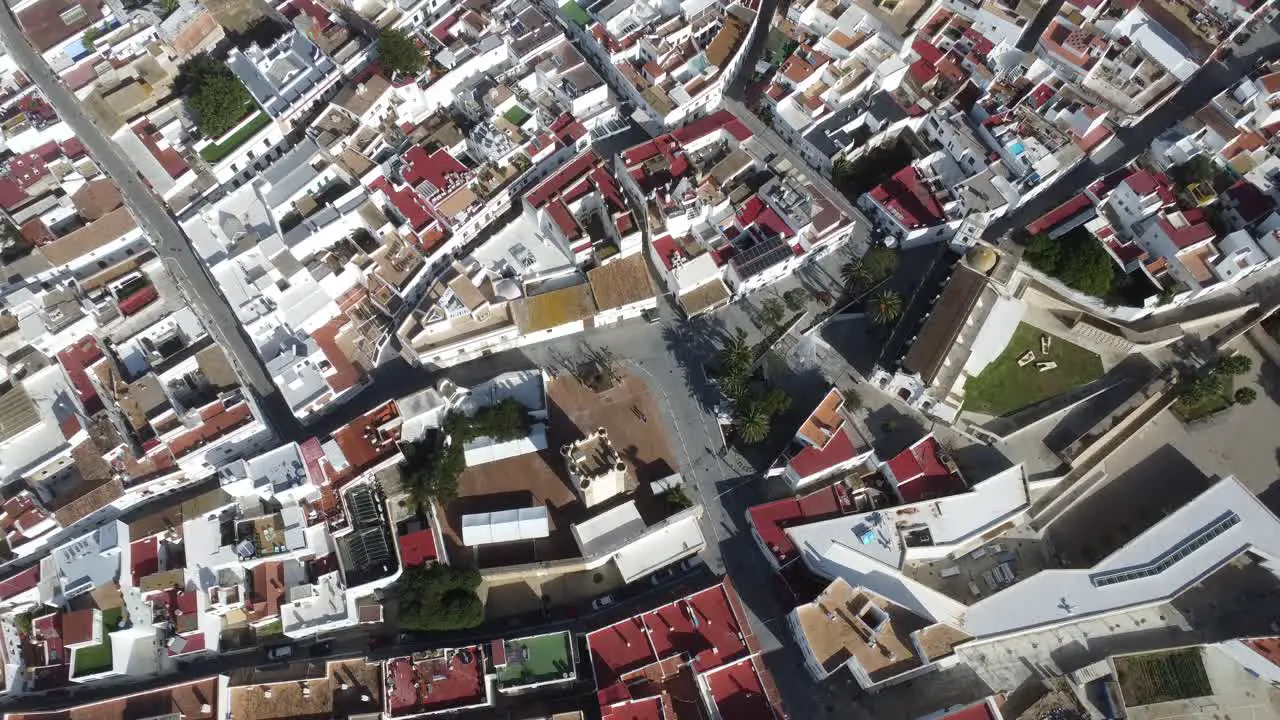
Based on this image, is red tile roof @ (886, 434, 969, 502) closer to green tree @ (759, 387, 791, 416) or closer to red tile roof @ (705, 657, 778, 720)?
green tree @ (759, 387, 791, 416)

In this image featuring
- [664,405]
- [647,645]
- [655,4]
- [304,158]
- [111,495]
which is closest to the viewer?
[647,645]

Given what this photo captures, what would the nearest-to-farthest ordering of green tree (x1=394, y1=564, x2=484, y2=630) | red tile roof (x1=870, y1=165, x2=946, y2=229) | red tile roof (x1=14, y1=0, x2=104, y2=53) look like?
1. green tree (x1=394, y1=564, x2=484, y2=630)
2. red tile roof (x1=870, y1=165, x2=946, y2=229)
3. red tile roof (x1=14, y1=0, x2=104, y2=53)

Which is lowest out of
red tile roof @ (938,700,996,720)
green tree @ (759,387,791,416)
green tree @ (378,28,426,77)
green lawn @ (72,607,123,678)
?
red tile roof @ (938,700,996,720)

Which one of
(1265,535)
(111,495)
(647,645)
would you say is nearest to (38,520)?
(111,495)

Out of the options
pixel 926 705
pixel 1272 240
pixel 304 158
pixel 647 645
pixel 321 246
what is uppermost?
pixel 304 158

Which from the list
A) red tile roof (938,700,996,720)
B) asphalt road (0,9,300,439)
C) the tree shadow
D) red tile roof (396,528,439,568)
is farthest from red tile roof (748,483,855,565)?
asphalt road (0,9,300,439)

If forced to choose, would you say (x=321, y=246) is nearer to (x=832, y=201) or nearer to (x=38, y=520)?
(x=38, y=520)
